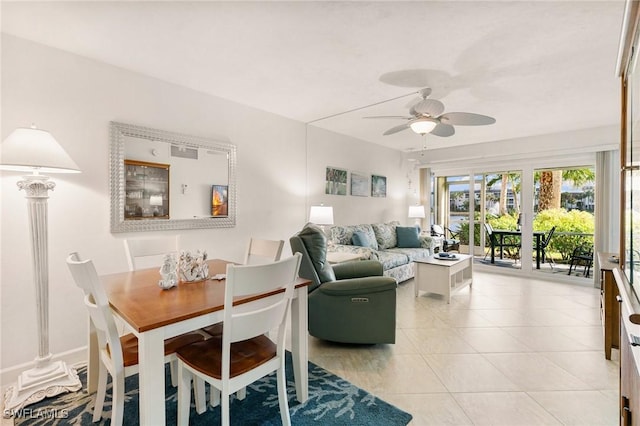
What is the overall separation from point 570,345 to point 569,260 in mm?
3246

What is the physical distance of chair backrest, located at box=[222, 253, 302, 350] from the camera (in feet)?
4.10

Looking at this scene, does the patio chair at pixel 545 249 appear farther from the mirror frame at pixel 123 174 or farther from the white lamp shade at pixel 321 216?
the mirror frame at pixel 123 174

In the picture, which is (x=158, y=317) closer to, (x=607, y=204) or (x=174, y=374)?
(x=174, y=374)

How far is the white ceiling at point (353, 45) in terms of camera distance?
186 centimetres

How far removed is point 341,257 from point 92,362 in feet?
8.07

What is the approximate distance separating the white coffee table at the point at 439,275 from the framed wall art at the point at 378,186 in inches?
76.4

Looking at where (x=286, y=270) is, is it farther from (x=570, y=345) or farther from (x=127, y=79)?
(x=570, y=345)

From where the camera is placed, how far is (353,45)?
2240mm

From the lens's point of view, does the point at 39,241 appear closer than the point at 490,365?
Yes

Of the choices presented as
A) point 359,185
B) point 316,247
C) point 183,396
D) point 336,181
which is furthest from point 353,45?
point 359,185

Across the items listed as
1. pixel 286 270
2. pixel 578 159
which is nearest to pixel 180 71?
pixel 286 270

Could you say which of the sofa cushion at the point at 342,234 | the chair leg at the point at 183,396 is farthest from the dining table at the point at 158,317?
the sofa cushion at the point at 342,234

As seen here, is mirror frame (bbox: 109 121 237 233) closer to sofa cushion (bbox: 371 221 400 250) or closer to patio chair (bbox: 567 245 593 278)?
sofa cushion (bbox: 371 221 400 250)

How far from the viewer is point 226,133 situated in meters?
3.36
